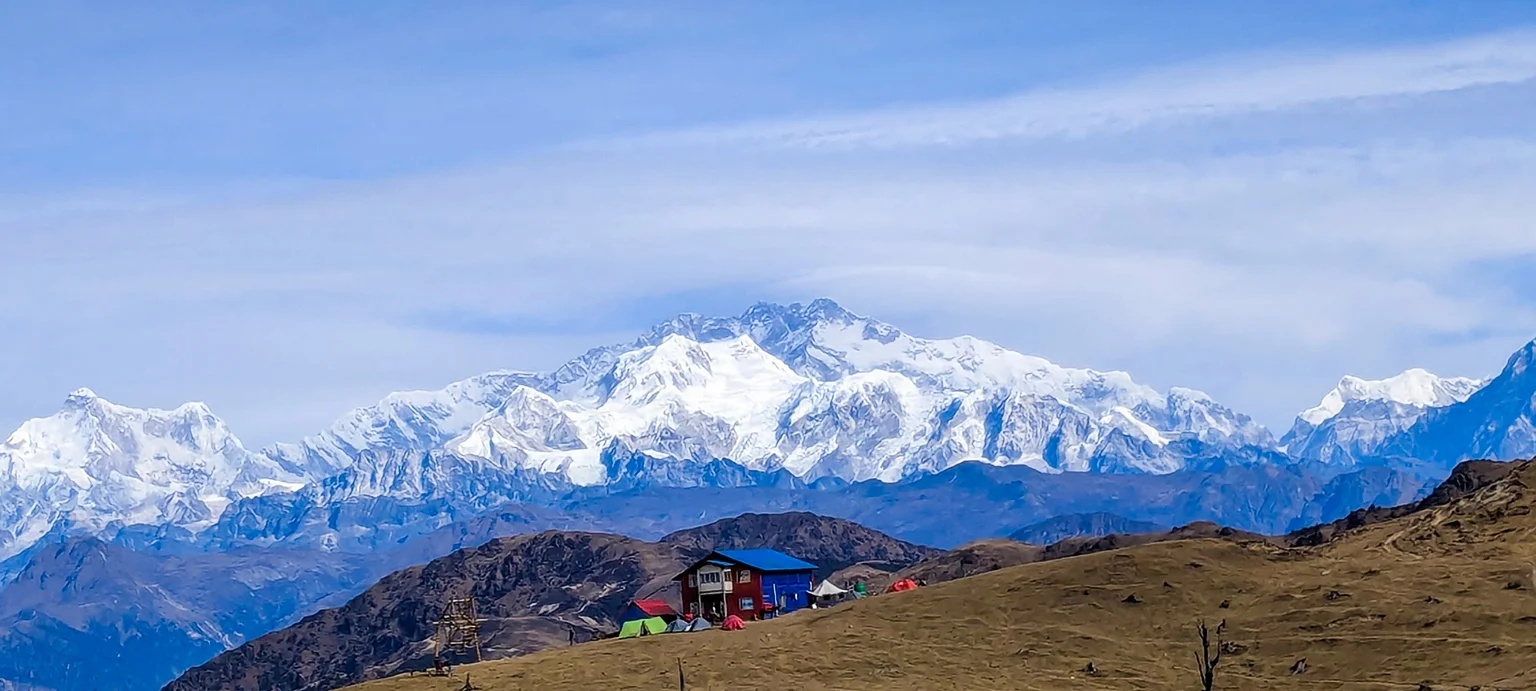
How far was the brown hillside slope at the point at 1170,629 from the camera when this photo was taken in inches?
3329

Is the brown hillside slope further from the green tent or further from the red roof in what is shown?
the red roof

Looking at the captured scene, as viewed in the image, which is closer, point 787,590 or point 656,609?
point 787,590

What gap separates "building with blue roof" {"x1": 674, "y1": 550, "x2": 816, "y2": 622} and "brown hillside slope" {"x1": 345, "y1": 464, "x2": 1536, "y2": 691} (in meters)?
19.1

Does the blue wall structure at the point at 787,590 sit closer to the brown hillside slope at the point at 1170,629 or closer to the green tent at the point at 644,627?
the green tent at the point at 644,627

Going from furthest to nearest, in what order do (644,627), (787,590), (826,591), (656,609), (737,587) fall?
1. (826,591)
2. (656,609)
3. (787,590)
4. (737,587)
5. (644,627)

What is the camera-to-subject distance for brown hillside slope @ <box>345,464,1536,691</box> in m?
84.6

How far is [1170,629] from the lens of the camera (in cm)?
9412

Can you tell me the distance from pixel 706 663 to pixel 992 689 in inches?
572

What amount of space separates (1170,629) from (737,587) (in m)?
40.4

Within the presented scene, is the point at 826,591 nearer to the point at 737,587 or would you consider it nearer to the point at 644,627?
the point at 737,587

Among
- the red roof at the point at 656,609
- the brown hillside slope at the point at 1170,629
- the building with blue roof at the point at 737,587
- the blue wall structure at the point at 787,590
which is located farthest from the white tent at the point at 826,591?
the brown hillside slope at the point at 1170,629

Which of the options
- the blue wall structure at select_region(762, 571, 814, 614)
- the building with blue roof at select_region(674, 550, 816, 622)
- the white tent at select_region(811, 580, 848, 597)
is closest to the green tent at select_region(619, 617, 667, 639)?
the building with blue roof at select_region(674, 550, 816, 622)

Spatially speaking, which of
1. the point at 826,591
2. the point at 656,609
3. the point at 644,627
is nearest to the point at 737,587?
the point at 644,627

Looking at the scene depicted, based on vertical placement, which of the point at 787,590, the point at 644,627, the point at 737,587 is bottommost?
the point at 644,627
